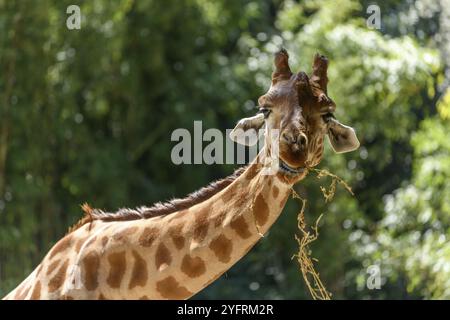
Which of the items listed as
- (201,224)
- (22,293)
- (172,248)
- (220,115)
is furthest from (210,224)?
(220,115)

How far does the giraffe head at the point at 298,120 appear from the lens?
2869 mm

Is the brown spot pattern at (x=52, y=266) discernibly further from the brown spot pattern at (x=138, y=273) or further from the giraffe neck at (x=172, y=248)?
the brown spot pattern at (x=138, y=273)

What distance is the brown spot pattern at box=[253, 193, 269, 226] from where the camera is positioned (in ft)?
9.95

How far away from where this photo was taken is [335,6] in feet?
26.3

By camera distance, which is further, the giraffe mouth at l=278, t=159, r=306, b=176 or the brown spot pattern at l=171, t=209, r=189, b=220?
the brown spot pattern at l=171, t=209, r=189, b=220

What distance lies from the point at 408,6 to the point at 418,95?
2.19 feet

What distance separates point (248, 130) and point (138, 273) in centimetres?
54

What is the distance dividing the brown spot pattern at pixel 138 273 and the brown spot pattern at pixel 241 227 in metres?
0.32

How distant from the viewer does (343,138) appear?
10.4 ft

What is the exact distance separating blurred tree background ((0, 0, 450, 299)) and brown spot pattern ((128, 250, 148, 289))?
3603 mm

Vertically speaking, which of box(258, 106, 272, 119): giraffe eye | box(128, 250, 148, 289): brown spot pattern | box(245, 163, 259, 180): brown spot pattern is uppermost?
box(258, 106, 272, 119): giraffe eye

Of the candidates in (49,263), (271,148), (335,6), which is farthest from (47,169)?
(271,148)

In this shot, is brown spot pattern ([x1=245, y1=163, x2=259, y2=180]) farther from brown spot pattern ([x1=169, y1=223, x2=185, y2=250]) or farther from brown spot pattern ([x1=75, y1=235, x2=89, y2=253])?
brown spot pattern ([x1=75, y1=235, x2=89, y2=253])

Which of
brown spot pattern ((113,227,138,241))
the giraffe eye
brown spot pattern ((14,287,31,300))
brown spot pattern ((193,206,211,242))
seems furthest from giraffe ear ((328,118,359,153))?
brown spot pattern ((14,287,31,300))
